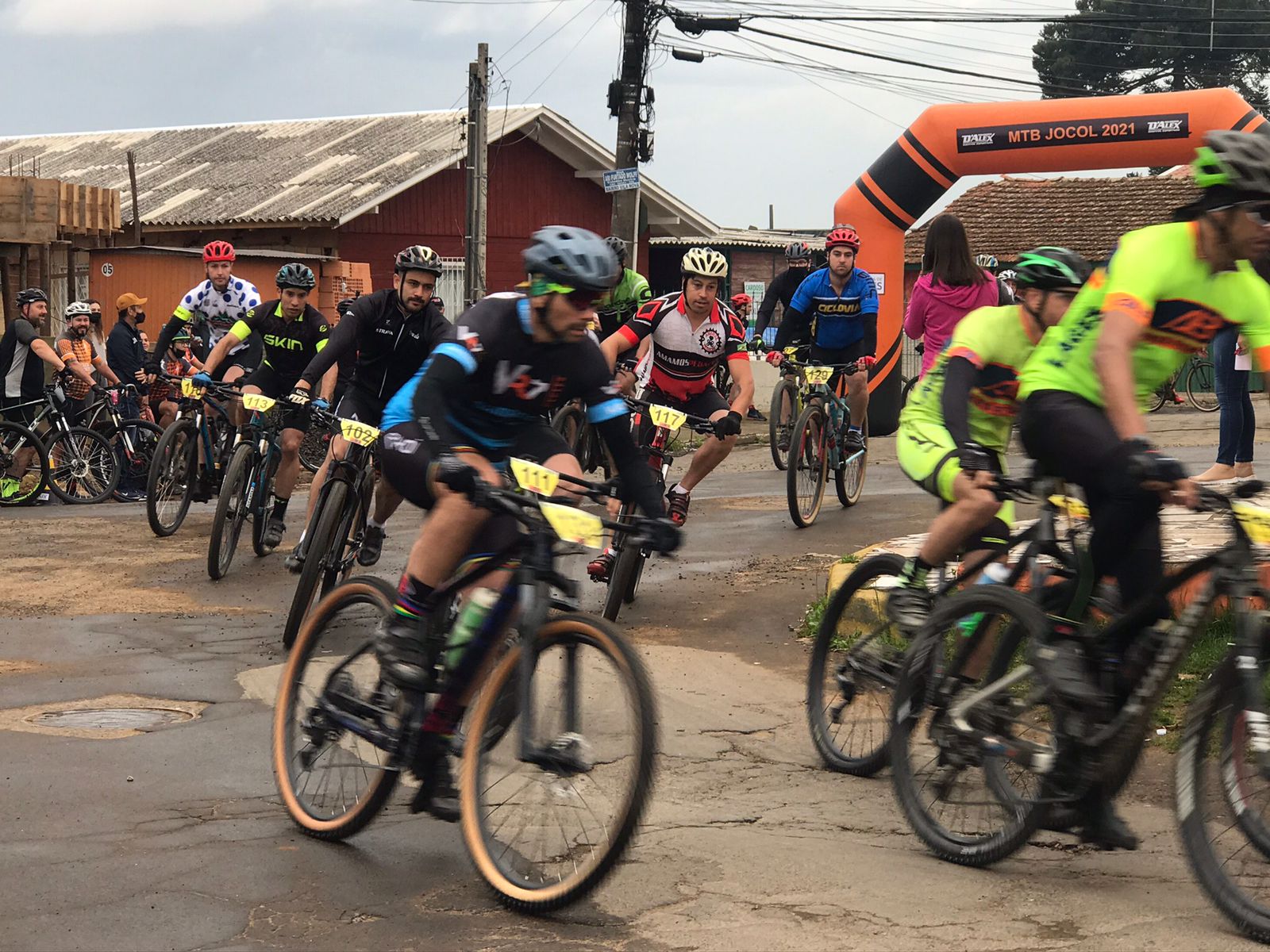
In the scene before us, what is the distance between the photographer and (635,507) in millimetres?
8758

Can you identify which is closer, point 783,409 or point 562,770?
point 562,770

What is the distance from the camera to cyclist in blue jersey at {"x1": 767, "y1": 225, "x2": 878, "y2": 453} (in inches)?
525

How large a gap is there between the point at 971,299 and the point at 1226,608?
22.2 feet

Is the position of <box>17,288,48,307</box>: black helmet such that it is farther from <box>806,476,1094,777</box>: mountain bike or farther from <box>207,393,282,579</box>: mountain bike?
<box>806,476,1094,777</box>: mountain bike

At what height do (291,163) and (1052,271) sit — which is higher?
(291,163)

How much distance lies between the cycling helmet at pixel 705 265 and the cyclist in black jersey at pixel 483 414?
4708mm

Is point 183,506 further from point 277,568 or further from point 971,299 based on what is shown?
point 971,299

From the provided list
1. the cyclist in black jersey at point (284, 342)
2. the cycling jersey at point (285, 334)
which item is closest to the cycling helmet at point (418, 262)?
the cyclist in black jersey at point (284, 342)

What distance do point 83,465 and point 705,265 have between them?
25.6ft

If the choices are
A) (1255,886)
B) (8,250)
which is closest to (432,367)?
(1255,886)

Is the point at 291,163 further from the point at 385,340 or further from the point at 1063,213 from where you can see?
the point at 385,340

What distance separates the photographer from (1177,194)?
126 ft

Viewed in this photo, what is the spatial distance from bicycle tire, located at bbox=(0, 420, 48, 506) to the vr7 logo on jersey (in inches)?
426

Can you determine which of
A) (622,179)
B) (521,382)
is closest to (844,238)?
(622,179)
